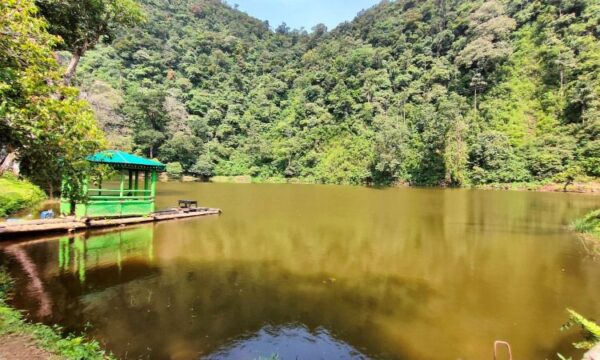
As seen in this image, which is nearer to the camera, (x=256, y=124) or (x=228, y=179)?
(x=228, y=179)

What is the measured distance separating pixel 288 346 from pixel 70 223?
36.1 feet

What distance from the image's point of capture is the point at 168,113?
5334 centimetres

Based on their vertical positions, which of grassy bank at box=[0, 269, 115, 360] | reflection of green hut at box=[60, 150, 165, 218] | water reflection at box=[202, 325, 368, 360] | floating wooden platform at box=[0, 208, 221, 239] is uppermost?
reflection of green hut at box=[60, 150, 165, 218]

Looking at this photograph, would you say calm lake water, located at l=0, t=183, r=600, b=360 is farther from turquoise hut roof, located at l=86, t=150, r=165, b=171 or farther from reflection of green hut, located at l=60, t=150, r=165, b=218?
turquoise hut roof, located at l=86, t=150, r=165, b=171

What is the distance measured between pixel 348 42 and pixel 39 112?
7641 centimetres

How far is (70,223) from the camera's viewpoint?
40.0 ft

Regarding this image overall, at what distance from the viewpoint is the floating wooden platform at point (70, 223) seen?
1061 cm

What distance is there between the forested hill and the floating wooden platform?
1783 cm

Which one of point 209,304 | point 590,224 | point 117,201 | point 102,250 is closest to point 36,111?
point 209,304

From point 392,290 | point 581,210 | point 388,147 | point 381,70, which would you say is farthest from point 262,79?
point 392,290

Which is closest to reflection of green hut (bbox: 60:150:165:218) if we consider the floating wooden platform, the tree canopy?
the floating wooden platform

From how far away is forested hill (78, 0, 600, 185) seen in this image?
137 ft

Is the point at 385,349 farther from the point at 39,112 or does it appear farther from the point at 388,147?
the point at 388,147

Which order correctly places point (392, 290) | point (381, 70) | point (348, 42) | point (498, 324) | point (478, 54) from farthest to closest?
point (348, 42), point (381, 70), point (478, 54), point (392, 290), point (498, 324)
